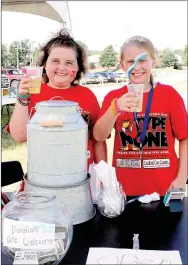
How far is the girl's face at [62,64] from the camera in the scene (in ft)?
5.38

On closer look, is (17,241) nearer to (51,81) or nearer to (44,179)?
(44,179)

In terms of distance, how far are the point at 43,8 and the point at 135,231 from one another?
3185mm

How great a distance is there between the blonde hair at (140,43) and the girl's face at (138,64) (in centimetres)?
2

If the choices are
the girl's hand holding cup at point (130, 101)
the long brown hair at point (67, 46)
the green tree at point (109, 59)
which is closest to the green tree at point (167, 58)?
the green tree at point (109, 59)

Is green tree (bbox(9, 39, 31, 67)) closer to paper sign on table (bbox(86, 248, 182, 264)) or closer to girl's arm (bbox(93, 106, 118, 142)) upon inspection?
girl's arm (bbox(93, 106, 118, 142))

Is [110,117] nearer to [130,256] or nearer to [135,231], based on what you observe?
[135,231]

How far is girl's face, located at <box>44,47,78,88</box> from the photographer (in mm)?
1639

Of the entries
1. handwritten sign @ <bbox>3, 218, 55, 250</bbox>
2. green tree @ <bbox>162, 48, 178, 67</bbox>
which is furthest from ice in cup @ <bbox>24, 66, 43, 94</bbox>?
green tree @ <bbox>162, 48, 178, 67</bbox>

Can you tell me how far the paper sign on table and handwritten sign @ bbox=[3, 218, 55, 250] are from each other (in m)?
0.14

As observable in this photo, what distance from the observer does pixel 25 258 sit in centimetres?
86

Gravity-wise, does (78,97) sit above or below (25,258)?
above

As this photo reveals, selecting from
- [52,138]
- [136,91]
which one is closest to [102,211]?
[52,138]

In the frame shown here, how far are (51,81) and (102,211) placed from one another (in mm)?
802

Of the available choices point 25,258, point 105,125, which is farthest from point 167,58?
point 25,258
